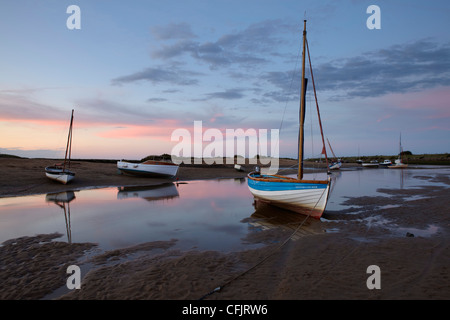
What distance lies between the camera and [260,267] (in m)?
7.27

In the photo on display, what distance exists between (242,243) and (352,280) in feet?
Result: 14.0

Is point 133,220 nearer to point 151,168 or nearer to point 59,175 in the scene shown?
point 59,175

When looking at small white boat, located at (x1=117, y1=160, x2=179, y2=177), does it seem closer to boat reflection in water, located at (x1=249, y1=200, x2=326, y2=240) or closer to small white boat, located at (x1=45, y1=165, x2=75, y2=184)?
small white boat, located at (x1=45, y1=165, x2=75, y2=184)

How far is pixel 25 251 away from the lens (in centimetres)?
870

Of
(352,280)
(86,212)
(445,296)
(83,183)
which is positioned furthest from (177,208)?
(83,183)

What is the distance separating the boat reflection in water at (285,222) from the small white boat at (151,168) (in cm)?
2090

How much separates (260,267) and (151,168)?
1174 inches

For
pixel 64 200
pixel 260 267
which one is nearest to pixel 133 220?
pixel 260 267

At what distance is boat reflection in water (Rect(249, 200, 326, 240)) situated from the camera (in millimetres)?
11516

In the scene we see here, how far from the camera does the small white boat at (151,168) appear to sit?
34781 millimetres

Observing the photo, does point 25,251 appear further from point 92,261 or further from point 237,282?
point 237,282

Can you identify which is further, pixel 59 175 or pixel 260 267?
pixel 59 175

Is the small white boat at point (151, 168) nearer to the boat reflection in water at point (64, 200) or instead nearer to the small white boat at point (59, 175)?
the small white boat at point (59, 175)

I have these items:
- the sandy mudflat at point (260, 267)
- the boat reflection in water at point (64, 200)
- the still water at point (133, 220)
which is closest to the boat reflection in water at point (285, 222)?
the sandy mudflat at point (260, 267)
